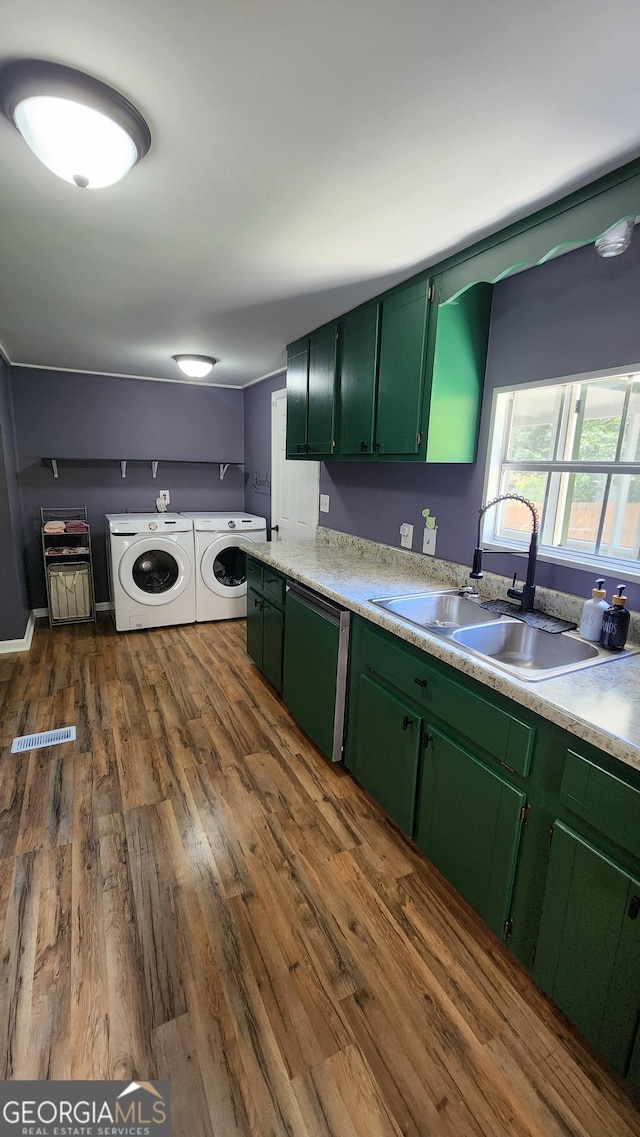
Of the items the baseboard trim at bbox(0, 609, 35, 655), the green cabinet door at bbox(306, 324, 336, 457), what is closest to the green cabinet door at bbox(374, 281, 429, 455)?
the green cabinet door at bbox(306, 324, 336, 457)

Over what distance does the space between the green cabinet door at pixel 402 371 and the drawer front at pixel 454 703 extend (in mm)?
Answer: 914

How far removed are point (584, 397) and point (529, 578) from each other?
2.31 ft

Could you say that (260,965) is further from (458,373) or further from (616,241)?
(616,241)

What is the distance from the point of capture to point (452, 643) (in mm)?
1504

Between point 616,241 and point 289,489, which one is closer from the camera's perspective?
point 616,241

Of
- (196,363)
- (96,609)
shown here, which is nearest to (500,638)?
→ (196,363)

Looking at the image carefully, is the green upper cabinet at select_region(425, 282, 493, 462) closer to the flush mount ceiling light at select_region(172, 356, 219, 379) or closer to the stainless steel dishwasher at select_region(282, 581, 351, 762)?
the stainless steel dishwasher at select_region(282, 581, 351, 762)

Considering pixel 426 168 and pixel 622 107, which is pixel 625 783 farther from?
pixel 426 168

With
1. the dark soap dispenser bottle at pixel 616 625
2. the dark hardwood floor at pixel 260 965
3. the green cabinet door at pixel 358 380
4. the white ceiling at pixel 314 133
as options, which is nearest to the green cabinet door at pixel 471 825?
the dark hardwood floor at pixel 260 965

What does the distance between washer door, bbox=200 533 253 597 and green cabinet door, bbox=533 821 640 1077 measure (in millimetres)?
3275

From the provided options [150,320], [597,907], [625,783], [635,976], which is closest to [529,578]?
[625,783]

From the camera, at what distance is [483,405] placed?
205cm

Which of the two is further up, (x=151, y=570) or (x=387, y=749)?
(x=151, y=570)

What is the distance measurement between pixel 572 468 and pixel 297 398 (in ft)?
6.04
